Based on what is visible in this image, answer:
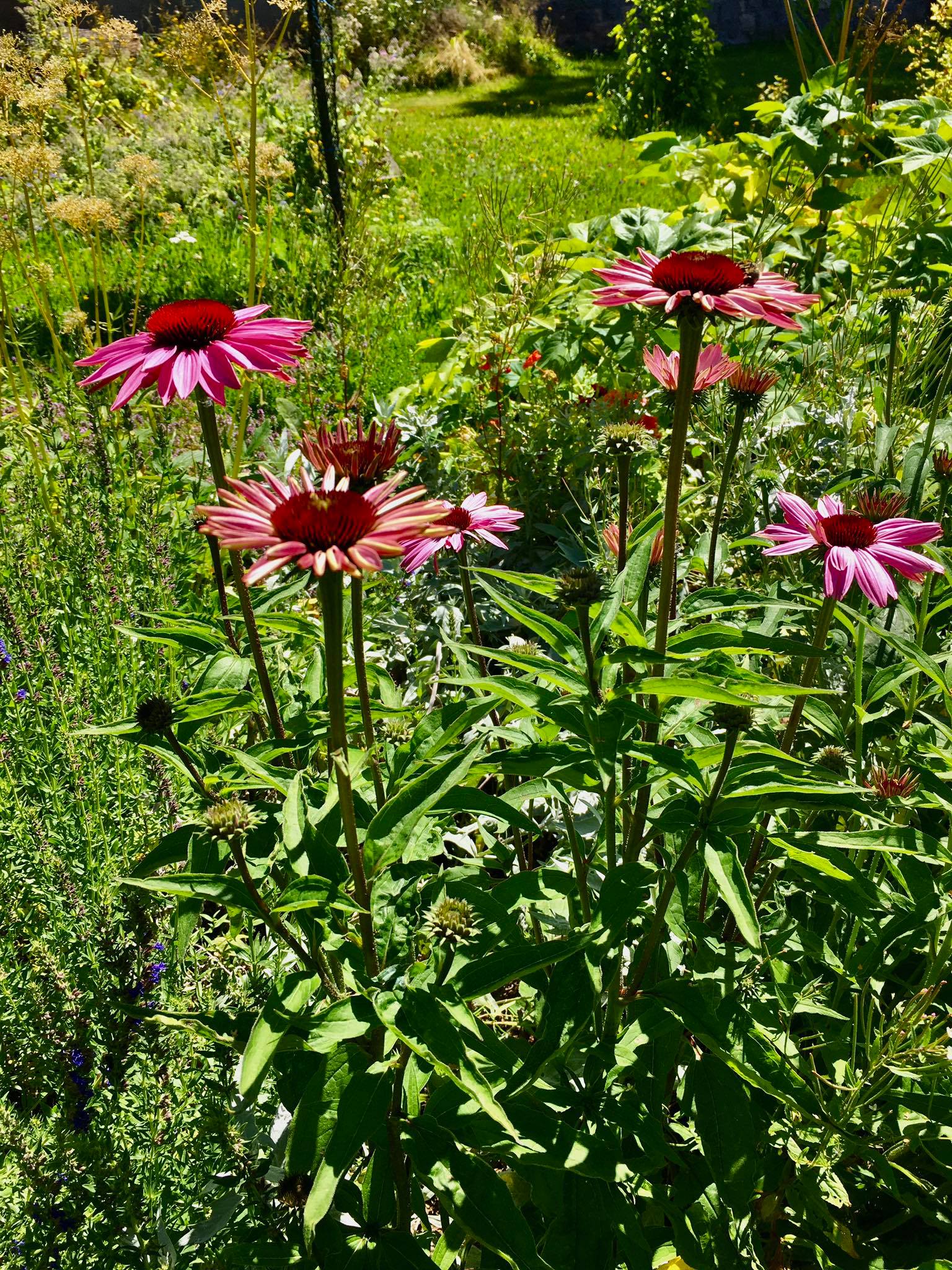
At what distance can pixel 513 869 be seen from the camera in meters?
1.99

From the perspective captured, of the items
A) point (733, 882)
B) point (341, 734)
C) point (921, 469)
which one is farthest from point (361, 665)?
point (921, 469)

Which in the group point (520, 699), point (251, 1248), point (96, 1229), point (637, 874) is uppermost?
point (520, 699)

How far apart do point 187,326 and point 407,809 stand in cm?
71

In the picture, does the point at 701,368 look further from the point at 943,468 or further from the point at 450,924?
the point at 450,924

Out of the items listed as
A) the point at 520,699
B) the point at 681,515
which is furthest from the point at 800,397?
the point at 520,699

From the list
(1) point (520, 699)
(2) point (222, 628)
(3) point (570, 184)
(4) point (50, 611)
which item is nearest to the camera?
(1) point (520, 699)

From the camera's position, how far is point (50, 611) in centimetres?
256

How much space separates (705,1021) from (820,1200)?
435 mm

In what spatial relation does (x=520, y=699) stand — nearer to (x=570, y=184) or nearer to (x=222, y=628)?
(x=222, y=628)

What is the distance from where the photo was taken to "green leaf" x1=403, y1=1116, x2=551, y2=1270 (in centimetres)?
105

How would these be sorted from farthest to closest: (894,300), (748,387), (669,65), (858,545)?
1. (669,65)
2. (894,300)
3. (748,387)
4. (858,545)

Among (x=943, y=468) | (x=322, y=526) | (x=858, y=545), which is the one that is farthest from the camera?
(x=943, y=468)

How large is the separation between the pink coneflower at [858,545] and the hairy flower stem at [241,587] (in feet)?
2.40

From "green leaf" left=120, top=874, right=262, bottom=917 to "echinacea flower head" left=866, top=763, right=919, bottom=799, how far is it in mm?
899
